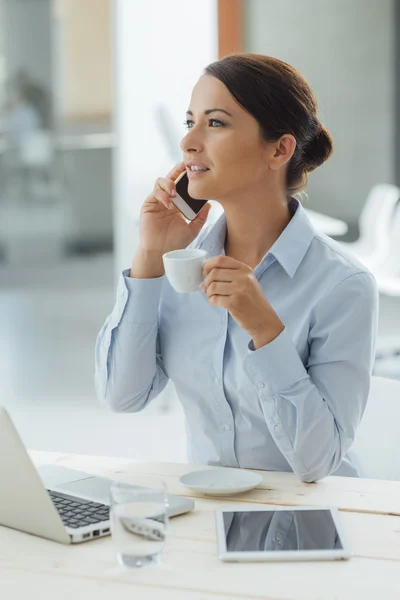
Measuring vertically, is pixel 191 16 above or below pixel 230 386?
above

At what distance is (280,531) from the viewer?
1.23 m

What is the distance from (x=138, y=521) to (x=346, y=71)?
738 cm

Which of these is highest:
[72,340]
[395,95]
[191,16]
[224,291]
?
[191,16]

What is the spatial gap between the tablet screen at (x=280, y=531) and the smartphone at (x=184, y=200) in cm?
74

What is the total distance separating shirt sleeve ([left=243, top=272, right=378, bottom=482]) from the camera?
1533 millimetres

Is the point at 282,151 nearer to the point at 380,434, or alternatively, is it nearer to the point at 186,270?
the point at 186,270

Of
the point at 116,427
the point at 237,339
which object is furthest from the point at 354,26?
the point at 237,339

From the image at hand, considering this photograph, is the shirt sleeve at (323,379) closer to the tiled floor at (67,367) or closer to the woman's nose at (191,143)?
the woman's nose at (191,143)

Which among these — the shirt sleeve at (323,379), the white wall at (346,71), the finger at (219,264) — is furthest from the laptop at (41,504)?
the white wall at (346,71)

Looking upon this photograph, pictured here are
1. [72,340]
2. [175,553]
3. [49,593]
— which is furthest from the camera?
[72,340]

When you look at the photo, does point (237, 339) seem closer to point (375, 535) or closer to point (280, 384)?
point (280, 384)

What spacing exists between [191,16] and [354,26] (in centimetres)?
423

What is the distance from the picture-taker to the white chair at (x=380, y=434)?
1735 mm

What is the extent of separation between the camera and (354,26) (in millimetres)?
8023
